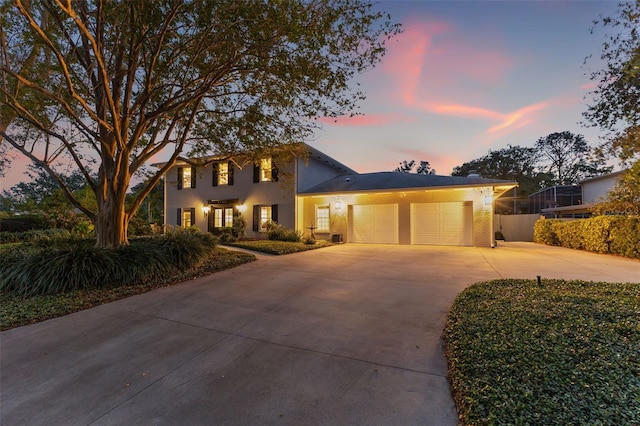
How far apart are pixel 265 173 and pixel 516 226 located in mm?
15595

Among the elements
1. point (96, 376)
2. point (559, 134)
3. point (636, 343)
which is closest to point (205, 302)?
point (96, 376)

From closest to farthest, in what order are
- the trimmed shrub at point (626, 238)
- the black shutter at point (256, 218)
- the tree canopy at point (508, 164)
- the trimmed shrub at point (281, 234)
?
the trimmed shrub at point (626, 238)
the trimmed shrub at point (281, 234)
the black shutter at point (256, 218)
the tree canopy at point (508, 164)

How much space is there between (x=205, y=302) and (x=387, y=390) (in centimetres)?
330

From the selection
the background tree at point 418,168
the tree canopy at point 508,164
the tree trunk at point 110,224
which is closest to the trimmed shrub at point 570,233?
the tree trunk at point 110,224

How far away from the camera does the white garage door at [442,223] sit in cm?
1161

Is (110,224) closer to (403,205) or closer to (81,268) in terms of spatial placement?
(81,268)

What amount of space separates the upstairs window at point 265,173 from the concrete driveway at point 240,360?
9217 mm

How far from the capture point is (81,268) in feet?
16.3

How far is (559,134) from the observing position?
30.5m

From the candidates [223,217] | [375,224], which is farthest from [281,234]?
[375,224]

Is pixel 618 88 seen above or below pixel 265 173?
above

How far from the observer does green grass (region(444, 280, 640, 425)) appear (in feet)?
5.54

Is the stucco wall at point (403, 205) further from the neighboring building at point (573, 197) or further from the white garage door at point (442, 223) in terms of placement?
the neighboring building at point (573, 197)

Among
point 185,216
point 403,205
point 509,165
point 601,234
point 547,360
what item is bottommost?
point 547,360
